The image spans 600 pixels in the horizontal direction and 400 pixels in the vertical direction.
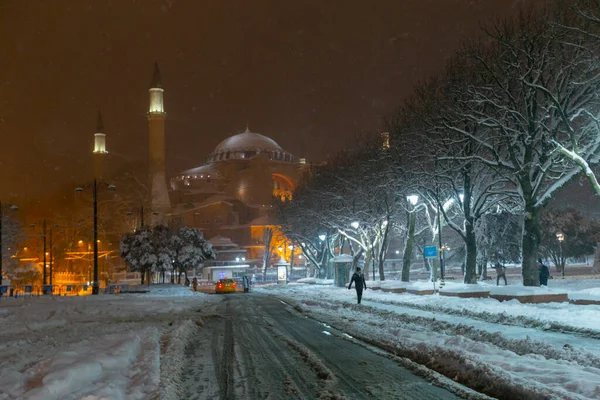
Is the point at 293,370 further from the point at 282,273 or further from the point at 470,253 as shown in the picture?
the point at 282,273

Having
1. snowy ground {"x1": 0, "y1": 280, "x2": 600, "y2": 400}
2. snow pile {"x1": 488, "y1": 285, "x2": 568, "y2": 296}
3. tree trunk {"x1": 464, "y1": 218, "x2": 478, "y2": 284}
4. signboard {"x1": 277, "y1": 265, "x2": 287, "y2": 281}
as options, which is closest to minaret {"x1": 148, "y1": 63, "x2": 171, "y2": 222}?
signboard {"x1": 277, "y1": 265, "x2": 287, "y2": 281}

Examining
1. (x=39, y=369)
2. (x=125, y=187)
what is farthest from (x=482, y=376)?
(x=125, y=187)

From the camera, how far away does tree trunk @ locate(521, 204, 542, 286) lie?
22.6 metres

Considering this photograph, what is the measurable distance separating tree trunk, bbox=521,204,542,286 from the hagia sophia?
67.2 m

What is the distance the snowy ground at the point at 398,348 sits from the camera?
722 cm

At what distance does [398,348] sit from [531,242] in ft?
45.2

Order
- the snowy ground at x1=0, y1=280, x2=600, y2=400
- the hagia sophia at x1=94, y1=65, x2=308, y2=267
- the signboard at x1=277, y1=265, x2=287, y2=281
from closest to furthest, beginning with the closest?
1. the snowy ground at x1=0, y1=280, x2=600, y2=400
2. the signboard at x1=277, y1=265, x2=287, y2=281
3. the hagia sophia at x1=94, y1=65, x2=308, y2=267

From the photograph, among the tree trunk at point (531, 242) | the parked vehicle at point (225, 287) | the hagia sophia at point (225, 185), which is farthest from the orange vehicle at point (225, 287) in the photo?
the hagia sophia at point (225, 185)

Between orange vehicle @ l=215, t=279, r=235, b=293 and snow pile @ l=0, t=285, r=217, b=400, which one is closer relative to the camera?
snow pile @ l=0, t=285, r=217, b=400

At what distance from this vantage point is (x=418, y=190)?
32.1 m

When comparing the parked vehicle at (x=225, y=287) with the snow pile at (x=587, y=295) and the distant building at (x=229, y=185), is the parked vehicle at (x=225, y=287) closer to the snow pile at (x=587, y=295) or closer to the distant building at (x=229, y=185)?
the snow pile at (x=587, y=295)

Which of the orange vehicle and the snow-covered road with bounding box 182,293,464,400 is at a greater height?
the snow-covered road with bounding box 182,293,464,400

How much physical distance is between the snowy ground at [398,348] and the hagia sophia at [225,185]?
2799 inches

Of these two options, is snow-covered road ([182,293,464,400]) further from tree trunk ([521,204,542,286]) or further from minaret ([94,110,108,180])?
minaret ([94,110,108,180])
